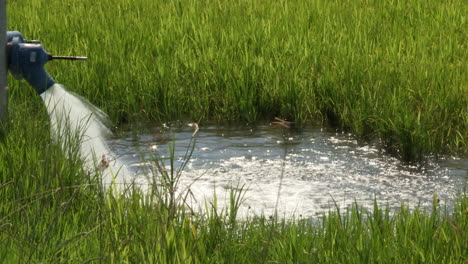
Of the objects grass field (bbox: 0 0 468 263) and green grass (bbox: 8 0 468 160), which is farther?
green grass (bbox: 8 0 468 160)

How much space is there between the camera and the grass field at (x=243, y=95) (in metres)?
2.67

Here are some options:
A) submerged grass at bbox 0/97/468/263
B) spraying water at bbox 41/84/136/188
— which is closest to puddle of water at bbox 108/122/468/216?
spraying water at bbox 41/84/136/188

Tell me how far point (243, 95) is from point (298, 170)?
1109 mm

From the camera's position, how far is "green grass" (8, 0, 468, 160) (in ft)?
16.2

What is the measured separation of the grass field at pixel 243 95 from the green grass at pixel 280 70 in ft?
0.05

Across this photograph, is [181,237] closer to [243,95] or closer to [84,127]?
[84,127]

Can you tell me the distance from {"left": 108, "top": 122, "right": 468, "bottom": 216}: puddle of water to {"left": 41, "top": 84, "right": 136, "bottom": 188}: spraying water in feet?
0.41

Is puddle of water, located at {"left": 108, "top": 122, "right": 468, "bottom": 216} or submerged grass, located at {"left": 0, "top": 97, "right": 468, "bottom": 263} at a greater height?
submerged grass, located at {"left": 0, "top": 97, "right": 468, "bottom": 263}

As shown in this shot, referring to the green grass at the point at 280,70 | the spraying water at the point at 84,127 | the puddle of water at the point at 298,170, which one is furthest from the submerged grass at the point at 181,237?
the green grass at the point at 280,70

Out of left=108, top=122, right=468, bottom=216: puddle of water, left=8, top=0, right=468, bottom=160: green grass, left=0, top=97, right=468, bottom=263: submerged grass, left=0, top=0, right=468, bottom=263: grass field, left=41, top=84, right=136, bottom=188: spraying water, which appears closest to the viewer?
left=0, top=97, right=468, bottom=263: submerged grass

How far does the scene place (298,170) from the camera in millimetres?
4328

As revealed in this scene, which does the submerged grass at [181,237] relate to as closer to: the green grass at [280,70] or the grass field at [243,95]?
the grass field at [243,95]

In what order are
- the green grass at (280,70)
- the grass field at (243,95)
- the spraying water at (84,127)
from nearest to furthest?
the grass field at (243,95), the spraying water at (84,127), the green grass at (280,70)

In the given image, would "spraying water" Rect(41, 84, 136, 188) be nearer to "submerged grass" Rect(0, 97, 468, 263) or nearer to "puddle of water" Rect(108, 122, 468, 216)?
"puddle of water" Rect(108, 122, 468, 216)
